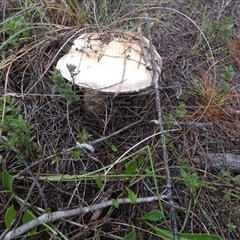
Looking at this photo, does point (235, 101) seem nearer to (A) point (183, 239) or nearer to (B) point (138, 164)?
(B) point (138, 164)

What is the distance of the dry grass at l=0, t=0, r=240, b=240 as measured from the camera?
1.33 m

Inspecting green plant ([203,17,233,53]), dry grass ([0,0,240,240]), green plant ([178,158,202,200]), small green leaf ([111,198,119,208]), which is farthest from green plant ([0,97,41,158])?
green plant ([203,17,233,53])

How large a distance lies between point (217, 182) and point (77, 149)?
604 mm

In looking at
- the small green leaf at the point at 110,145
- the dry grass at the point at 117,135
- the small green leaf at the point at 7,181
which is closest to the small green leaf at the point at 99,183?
the dry grass at the point at 117,135

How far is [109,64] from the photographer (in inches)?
52.9

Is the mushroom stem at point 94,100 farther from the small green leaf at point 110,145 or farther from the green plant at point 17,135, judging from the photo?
the green plant at point 17,135

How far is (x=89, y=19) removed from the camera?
190cm

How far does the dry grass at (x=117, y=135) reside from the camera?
1325 mm

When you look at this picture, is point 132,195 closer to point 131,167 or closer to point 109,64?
point 131,167

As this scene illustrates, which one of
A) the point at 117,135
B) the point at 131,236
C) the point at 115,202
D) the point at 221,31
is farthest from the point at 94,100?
the point at 221,31

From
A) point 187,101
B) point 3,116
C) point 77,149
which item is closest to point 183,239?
point 77,149

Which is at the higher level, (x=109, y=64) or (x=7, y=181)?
(x=109, y=64)

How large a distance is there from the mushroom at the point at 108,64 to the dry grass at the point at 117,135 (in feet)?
0.52

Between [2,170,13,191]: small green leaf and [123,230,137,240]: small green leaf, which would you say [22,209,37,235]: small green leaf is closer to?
[2,170,13,191]: small green leaf
